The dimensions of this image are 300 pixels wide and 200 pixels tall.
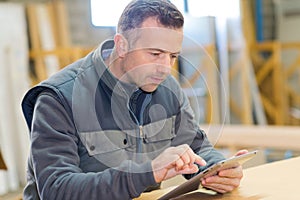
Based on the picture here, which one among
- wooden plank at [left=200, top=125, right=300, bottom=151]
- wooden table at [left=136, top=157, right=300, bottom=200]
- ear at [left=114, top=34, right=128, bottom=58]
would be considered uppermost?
ear at [left=114, top=34, right=128, bottom=58]

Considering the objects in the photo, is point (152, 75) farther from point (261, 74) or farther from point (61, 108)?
point (261, 74)

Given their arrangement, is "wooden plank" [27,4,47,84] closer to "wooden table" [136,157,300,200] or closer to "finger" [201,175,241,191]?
"wooden table" [136,157,300,200]

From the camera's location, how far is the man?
1107mm

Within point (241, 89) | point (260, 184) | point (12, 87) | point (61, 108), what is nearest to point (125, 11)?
point (61, 108)

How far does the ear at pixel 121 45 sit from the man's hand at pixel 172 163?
0.27 meters


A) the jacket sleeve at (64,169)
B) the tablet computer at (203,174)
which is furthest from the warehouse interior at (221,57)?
the jacket sleeve at (64,169)

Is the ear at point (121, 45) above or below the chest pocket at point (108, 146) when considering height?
above

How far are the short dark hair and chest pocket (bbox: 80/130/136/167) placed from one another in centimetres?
26

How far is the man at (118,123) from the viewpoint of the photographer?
1.11m

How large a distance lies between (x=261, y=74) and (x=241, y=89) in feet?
2.42

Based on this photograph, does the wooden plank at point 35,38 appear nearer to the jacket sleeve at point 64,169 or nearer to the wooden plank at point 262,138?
the wooden plank at point 262,138

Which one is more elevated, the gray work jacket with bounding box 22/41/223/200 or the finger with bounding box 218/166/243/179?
the gray work jacket with bounding box 22/41/223/200

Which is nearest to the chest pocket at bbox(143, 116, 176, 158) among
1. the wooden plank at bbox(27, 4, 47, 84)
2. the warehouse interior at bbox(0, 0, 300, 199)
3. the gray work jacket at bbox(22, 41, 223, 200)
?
the gray work jacket at bbox(22, 41, 223, 200)

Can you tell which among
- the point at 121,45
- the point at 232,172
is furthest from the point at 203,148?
the point at 121,45
